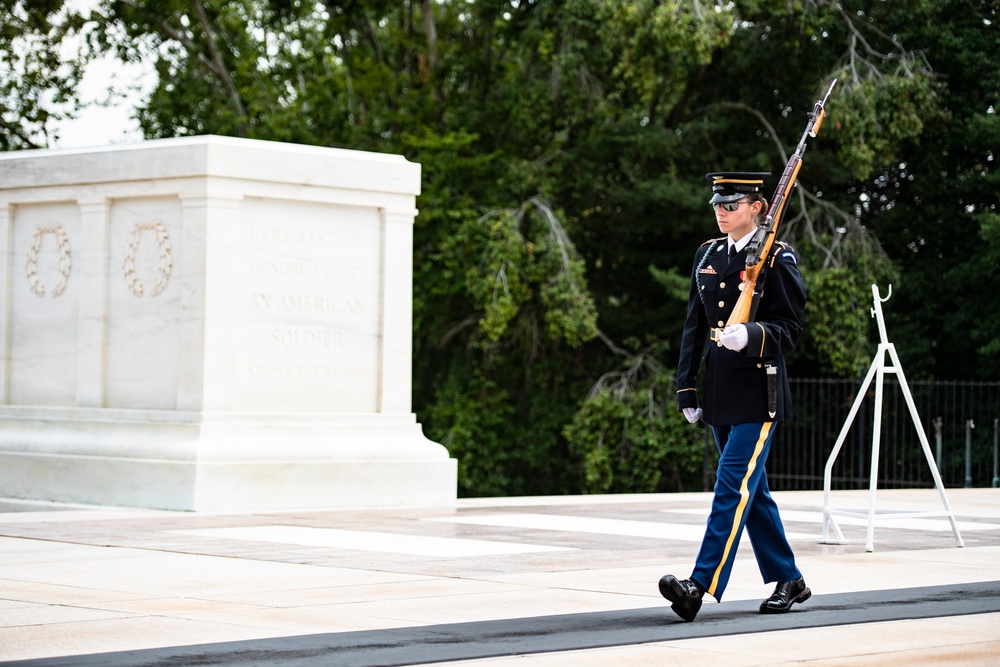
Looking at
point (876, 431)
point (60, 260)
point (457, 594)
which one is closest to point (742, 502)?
point (457, 594)

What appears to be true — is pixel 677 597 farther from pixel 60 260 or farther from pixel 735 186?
pixel 60 260

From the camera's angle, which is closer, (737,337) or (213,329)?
(737,337)

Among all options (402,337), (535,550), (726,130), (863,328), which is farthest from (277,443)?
(726,130)

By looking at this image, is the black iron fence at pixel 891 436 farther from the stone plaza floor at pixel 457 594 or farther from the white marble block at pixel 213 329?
the stone plaza floor at pixel 457 594

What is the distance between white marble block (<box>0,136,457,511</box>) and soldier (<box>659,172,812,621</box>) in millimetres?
6602

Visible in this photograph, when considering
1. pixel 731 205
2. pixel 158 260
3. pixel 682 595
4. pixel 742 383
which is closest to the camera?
pixel 682 595

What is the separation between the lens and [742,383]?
6793mm

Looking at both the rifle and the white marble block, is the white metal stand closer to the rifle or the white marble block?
the rifle

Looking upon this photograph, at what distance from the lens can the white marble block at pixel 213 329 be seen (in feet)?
43.1

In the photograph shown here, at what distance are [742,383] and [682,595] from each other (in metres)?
0.99

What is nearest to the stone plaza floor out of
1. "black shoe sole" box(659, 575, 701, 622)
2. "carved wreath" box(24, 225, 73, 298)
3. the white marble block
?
"black shoe sole" box(659, 575, 701, 622)

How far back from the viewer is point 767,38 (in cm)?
2850

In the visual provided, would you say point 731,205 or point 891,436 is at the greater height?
point 731,205

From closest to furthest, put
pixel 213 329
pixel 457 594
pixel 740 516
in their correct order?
pixel 740 516 < pixel 457 594 < pixel 213 329
